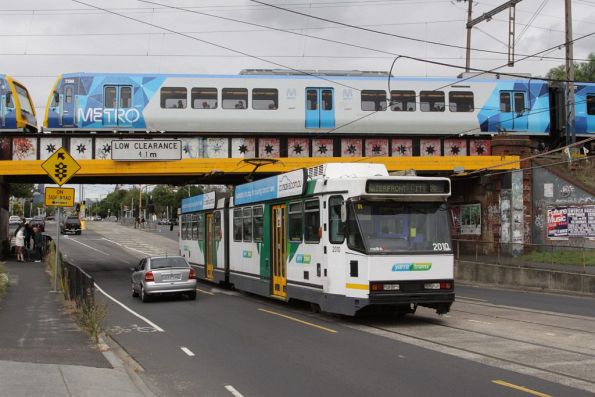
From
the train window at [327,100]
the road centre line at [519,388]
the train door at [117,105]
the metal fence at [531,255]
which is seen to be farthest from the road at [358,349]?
the train window at [327,100]

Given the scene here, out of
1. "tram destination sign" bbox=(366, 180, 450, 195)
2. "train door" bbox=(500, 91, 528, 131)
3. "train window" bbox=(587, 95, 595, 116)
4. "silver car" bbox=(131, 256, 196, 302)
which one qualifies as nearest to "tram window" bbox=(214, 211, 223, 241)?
"silver car" bbox=(131, 256, 196, 302)

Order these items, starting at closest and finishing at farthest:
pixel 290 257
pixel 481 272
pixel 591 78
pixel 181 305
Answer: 1. pixel 290 257
2. pixel 181 305
3. pixel 481 272
4. pixel 591 78

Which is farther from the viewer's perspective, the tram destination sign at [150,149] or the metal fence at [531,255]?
the tram destination sign at [150,149]

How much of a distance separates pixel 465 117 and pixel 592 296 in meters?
11.9

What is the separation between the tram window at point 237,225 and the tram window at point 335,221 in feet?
24.4

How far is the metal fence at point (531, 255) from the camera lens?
920 inches

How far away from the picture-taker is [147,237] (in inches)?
2692

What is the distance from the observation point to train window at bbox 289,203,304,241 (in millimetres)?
16361

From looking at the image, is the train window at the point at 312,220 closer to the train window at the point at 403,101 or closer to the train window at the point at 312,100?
the train window at the point at 312,100

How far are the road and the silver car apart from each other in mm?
854

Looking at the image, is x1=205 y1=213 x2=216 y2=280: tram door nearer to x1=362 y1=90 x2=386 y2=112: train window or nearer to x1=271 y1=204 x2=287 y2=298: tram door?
x1=271 y1=204 x2=287 y2=298: tram door

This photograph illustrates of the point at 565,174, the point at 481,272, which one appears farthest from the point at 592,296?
the point at 565,174

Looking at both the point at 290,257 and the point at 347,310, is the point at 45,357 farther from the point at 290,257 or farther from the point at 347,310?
the point at 290,257

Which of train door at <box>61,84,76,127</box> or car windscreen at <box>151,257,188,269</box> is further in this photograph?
train door at <box>61,84,76,127</box>
